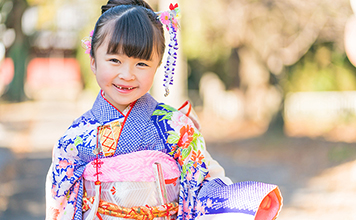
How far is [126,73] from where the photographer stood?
5.89 feet

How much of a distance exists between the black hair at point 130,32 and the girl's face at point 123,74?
3 centimetres

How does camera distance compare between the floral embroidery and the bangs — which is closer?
the bangs

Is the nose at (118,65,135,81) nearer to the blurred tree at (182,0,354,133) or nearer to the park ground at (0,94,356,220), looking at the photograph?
the park ground at (0,94,356,220)

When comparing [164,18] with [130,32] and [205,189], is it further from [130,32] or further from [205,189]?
[205,189]

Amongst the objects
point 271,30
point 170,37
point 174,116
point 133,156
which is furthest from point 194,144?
point 271,30

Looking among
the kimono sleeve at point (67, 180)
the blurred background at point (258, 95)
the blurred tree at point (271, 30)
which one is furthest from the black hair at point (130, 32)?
the blurred tree at point (271, 30)

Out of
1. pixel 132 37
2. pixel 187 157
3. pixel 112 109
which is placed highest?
pixel 132 37

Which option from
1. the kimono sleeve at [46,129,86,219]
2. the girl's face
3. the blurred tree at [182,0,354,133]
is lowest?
the kimono sleeve at [46,129,86,219]

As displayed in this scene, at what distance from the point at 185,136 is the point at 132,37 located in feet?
1.75

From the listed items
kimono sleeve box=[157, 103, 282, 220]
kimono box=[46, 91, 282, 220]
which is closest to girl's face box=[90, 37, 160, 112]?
kimono box=[46, 91, 282, 220]

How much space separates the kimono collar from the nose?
0.71 ft

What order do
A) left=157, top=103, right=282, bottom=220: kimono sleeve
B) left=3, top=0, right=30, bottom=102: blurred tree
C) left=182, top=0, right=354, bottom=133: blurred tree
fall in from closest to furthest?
left=157, top=103, right=282, bottom=220: kimono sleeve
left=3, top=0, right=30, bottom=102: blurred tree
left=182, top=0, right=354, bottom=133: blurred tree

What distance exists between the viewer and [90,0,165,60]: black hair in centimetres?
178

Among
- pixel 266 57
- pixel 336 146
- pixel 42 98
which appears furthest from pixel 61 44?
pixel 336 146
